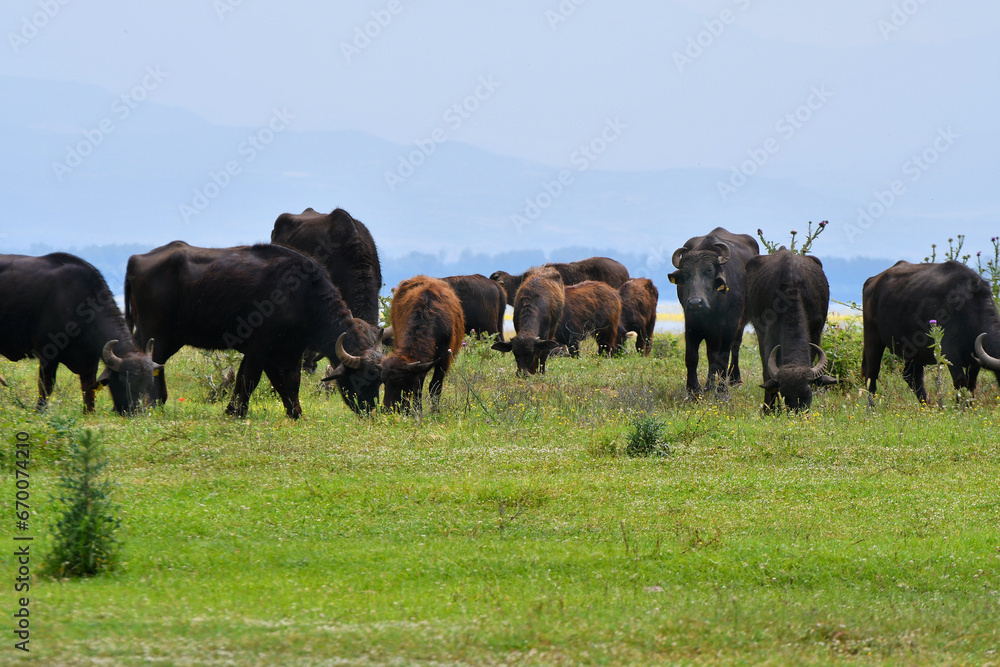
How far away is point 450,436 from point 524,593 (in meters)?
5.53

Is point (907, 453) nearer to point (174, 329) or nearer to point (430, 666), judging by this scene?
point (430, 666)

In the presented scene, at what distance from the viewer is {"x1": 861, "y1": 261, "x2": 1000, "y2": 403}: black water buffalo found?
15.6 metres

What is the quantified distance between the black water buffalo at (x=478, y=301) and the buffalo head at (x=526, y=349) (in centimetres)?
408

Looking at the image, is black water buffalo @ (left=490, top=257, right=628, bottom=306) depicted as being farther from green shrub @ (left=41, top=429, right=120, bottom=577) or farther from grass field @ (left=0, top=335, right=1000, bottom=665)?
green shrub @ (left=41, top=429, right=120, bottom=577)

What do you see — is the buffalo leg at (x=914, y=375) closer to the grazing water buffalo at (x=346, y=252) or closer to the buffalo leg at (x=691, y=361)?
the buffalo leg at (x=691, y=361)

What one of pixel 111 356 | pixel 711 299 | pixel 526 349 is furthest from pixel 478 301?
pixel 111 356

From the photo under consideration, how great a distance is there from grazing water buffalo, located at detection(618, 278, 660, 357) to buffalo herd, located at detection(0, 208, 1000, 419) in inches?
419

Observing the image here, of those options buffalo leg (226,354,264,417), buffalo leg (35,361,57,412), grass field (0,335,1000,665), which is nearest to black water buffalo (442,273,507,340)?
grass field (0,335,1000,665)

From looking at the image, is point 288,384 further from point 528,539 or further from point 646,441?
point 528,539

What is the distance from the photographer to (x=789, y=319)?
1575 cm

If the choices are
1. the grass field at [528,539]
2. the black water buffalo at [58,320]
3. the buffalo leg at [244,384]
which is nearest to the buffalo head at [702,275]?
the grass field at [528,539]

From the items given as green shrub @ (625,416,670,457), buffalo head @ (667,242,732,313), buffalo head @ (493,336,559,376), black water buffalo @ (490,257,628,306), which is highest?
black water buffalo @ (490,257,628,306)

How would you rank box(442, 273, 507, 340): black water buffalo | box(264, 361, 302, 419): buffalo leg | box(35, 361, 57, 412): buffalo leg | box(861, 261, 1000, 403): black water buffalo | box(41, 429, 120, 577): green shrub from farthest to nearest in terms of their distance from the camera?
box(442, 273, 507, 340): black water buffalo
box(861, 261, 1000, 403): black water buffalo
box(35, 361, 57, 412): buffalo leg
box(264, 361, 302, 419): buffalo leg
box(41, 429, 120, 577): green shrub

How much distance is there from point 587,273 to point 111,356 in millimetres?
21221
